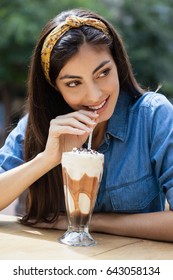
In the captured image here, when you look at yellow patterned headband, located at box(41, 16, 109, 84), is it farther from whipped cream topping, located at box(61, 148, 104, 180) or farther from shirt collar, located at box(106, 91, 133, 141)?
whipped cream topping, located at box(61, 148, 104, 180)

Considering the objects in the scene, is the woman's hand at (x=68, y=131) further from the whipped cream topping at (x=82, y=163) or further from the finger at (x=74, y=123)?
the whipped cream topping at (x=82, y=163)

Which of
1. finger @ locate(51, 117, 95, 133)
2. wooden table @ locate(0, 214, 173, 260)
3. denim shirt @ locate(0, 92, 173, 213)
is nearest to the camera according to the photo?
wooden table @ locate(0, 214, 173, 260)

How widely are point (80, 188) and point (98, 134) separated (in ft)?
1.48

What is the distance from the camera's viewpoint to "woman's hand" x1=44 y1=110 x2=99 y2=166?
1.48 meters

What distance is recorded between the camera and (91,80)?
4.90ft

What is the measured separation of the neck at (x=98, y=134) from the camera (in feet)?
5.76

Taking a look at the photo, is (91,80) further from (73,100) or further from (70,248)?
(70,248)

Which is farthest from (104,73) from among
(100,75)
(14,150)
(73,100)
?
(14,150)

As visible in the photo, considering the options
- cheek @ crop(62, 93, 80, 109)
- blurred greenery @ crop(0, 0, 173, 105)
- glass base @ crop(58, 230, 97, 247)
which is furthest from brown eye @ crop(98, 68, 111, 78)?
blurred greenery @ crop(0, 0, 173, 105)

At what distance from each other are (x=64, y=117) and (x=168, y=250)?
0.51m

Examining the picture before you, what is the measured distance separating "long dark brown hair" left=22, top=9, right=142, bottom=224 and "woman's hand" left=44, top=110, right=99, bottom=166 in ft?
0.47

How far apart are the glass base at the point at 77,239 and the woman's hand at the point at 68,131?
0.26 metres

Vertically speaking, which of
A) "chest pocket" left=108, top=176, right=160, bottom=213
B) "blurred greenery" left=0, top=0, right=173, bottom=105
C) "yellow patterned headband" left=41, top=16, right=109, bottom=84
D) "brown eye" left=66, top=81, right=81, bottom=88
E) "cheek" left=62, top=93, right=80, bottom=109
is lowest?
"chest pocket" left=108, top=176, right=160, bottom=213

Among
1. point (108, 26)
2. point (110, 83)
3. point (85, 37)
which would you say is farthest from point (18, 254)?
point (108, 26)
